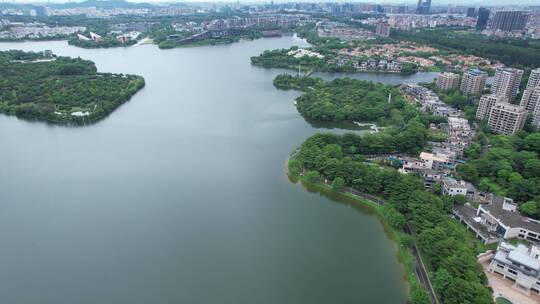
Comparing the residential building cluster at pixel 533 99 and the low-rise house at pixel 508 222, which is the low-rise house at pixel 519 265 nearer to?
the low-rise house at pixel 508 222

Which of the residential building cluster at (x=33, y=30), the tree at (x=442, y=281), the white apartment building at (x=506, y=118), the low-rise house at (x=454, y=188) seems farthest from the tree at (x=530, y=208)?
the residential building cluster at (x=33, y=30)

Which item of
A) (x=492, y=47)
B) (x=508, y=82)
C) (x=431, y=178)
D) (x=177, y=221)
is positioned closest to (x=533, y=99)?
(x=508, y=82)

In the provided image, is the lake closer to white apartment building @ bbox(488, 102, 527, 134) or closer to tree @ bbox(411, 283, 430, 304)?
tree @ bbox(411, 283, 430, 304)

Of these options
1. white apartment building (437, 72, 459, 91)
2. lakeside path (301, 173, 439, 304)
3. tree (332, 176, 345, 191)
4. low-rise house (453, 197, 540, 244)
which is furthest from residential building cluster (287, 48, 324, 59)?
low-rise house (453, 197, 540, 244)

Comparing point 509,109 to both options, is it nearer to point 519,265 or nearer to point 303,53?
point 519,265

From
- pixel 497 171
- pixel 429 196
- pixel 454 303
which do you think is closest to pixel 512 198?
pixel 497 171
